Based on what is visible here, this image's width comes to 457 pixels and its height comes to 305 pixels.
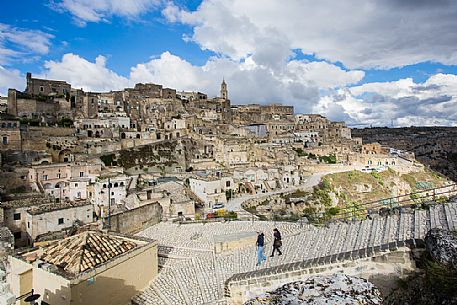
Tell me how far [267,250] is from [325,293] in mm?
8133

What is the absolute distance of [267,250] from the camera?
446 inches

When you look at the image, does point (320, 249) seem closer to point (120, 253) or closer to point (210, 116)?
point (120, 253)

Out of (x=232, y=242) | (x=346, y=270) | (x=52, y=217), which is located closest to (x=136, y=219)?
(x=232, y=242)

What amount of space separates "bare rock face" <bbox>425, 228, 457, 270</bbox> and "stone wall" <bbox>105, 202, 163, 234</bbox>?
13.7 meters

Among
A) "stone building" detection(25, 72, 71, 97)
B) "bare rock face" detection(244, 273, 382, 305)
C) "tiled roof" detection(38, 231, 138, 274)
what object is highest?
"stone building" detection(25, 72, 71, 97)

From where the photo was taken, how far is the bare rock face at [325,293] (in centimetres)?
329

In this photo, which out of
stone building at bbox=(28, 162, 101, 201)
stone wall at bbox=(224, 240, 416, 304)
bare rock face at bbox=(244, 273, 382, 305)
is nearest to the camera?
bare rock face at bbox=(244, 273, 382, 305)

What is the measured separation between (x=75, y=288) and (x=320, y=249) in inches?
284

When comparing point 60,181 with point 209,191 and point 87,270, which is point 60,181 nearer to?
point 209,191

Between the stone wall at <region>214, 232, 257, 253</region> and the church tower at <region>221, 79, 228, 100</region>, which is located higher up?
the church tower at <region>221, 79, 228, 100</region>

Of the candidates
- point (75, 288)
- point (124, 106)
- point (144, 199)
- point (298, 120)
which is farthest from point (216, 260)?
point (298, 120)

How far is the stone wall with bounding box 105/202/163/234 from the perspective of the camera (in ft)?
52.1

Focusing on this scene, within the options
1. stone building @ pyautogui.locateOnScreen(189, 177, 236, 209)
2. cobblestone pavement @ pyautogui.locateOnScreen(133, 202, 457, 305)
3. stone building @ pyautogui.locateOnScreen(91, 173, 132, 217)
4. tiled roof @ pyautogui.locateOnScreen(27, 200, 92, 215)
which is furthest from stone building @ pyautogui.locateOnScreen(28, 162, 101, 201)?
cobblestone pavement @ pyautogui.locateOnScreen(133, 202, 457, 305)

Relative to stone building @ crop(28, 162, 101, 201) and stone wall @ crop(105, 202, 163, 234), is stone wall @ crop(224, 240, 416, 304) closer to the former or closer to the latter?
stone wall @ crop(105, 202, 163, 234)
